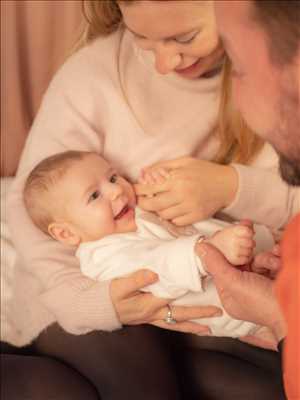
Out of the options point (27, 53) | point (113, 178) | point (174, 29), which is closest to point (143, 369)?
point (113, 178)

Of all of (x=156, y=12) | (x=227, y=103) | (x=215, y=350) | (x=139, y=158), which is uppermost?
(x=156, y=12)

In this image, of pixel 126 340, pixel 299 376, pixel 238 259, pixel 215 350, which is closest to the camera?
pixel 299 376

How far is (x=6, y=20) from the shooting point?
5.24 ft

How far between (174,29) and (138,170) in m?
0.37

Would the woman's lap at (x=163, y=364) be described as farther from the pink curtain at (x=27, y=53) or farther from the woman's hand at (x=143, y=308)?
the pink curtain at (x=27, y=53)

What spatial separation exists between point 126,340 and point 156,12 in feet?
2.05

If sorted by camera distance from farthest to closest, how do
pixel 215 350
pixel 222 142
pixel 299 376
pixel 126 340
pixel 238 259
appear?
1. pixel 222 142
2. pixel 215 350
3. pixel 126 340
4. pixel 238 259
5. pixel 299 376

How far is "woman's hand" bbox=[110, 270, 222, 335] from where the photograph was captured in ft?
4.14

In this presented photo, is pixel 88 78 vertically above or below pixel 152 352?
above

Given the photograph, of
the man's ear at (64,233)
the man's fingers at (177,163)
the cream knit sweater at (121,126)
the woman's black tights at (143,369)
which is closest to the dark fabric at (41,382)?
the woman's black tights at (143,369)

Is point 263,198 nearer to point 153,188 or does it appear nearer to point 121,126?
point 153,188

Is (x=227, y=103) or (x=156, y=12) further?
(x=227, y=103)

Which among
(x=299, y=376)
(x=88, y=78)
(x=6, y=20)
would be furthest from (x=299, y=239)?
(x=6, y=20)

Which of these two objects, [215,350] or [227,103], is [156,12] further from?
[215,350]
